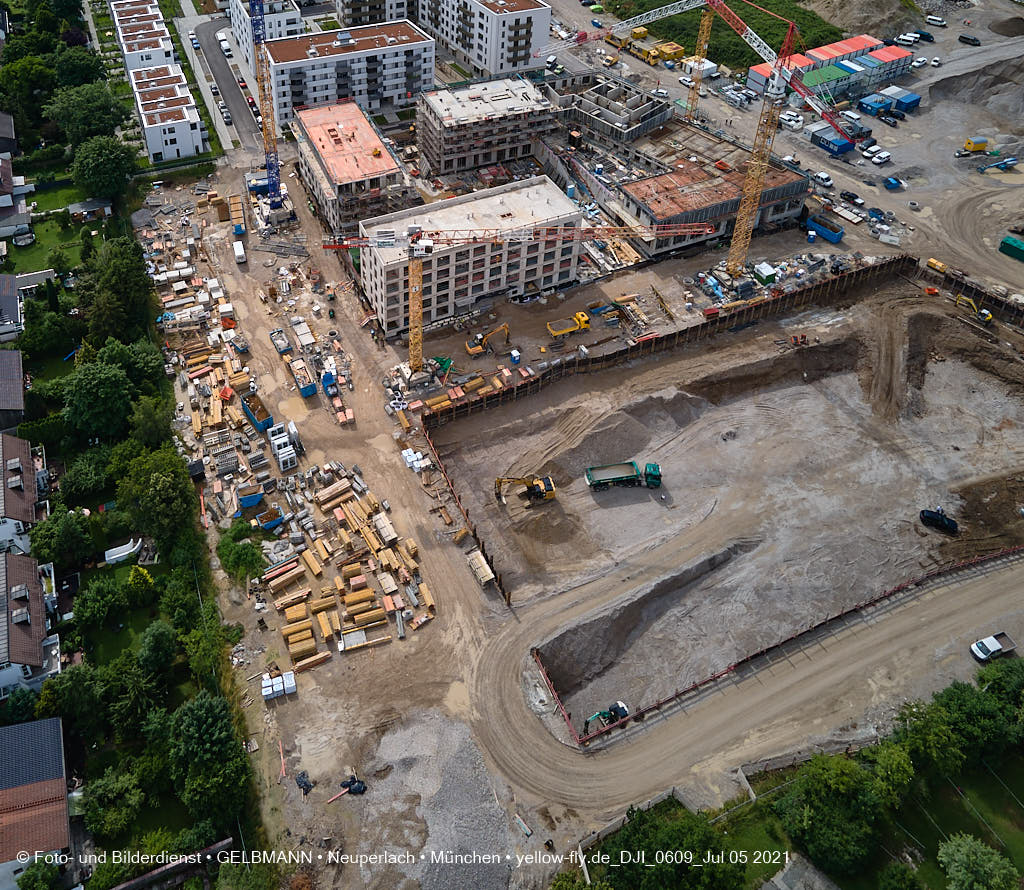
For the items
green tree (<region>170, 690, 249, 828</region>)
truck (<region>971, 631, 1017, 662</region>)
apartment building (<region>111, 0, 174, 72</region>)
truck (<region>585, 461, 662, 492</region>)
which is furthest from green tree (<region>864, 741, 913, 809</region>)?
apartment building (<region>111, 0, 174, 72</region>)

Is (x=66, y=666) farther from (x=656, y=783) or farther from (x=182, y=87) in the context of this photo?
(x=182, y=87)

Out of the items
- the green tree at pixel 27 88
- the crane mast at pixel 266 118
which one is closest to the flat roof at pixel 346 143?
the crane mast at pixel 266 118

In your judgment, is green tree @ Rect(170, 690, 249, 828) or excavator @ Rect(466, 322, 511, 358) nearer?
green tree @ Rect(170, 690, 249, 828)

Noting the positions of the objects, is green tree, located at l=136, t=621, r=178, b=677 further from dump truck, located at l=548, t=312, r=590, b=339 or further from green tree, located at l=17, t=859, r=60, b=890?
dump truck, located at l=548, t=312, r=590, b=339

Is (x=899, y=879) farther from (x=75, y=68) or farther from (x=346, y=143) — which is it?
(x=75, y=68)

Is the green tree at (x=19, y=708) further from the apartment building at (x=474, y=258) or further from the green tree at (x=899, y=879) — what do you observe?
the green tree at (x=899, y=879)
